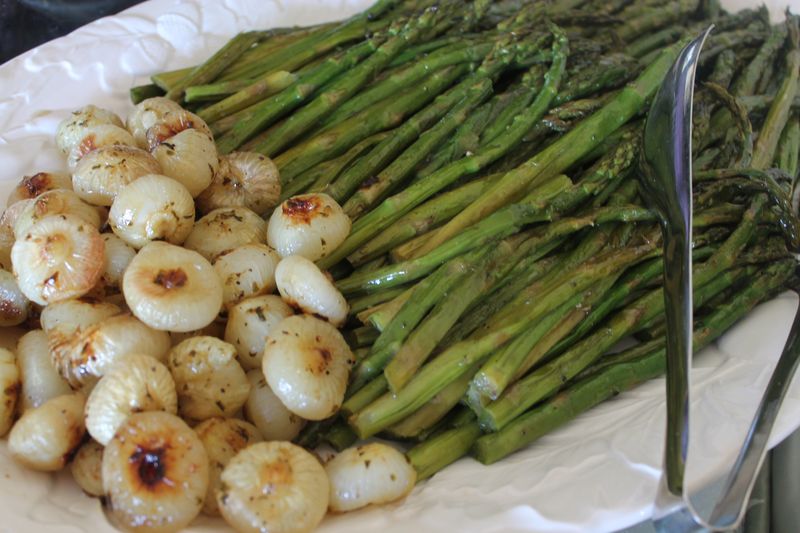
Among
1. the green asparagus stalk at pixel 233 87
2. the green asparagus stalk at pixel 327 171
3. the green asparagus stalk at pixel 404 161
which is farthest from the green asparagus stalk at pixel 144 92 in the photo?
the green asparagus stalk at pixel 404 161

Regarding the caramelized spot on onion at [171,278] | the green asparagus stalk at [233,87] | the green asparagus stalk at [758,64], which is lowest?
the caramelized spot on onion at [171,278]

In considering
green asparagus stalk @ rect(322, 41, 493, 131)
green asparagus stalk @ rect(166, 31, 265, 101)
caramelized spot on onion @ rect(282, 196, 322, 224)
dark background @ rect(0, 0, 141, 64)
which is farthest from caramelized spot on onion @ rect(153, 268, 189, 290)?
dark background @ rect(0, 0, 141, 64)

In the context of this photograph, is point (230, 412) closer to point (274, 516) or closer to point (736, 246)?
point (274, 516)

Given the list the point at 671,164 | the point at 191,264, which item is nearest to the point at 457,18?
the point at 671,164

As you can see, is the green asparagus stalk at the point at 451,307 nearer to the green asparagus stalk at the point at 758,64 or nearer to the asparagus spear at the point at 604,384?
the asparagus spear at the point at 604,384

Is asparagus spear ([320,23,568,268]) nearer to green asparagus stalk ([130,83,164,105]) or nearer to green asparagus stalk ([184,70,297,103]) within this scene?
green asparagus stalk ([184,70,297,103])

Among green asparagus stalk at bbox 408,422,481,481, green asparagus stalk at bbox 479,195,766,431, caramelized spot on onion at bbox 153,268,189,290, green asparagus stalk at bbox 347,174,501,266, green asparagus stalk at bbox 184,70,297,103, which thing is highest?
green asparagus stalk at bbox 184,70,297,103
